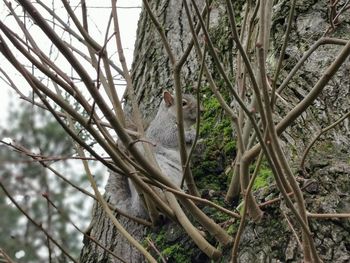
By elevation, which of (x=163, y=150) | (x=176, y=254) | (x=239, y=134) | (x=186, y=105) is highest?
(x=186, y=105)

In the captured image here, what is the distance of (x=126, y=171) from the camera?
1.54m

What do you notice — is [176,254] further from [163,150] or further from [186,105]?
[186,105]

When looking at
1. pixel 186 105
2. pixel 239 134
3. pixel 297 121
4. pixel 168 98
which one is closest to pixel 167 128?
pixel 186 105

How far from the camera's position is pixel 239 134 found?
65.5 inches

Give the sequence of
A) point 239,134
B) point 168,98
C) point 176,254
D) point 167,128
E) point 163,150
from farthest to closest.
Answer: point 167,128
point 163,150
point 168,98
point 176,254
point 239,134

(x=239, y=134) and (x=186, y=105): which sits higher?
(x=186, y=105)

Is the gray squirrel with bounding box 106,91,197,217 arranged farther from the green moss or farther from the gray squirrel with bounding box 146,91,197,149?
the green moss

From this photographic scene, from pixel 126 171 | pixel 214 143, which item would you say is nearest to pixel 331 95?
pixel 214 143

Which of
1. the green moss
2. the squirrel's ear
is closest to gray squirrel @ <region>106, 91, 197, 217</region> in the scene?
the squirrel's ear

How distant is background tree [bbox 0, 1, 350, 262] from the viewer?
1317mm

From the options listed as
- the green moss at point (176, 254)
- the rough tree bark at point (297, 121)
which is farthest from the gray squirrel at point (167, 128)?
the green moss at point (176, 254)

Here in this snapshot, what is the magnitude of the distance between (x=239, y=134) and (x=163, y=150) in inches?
45.1

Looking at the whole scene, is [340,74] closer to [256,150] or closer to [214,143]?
[214,143]

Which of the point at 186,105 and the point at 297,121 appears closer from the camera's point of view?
the point at 297,121
